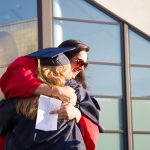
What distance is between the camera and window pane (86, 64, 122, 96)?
9.61 meters

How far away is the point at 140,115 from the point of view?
975 cm

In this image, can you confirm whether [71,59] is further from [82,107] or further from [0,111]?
[0,111]

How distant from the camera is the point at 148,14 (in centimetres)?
1008

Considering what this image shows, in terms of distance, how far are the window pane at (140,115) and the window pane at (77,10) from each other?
67.5 inches

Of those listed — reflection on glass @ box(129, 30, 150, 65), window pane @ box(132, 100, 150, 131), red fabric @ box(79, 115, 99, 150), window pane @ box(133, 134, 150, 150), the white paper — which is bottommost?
window pane @ box(133, 134, 150, 150)

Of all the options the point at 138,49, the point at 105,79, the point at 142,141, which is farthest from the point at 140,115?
the point at 138,49

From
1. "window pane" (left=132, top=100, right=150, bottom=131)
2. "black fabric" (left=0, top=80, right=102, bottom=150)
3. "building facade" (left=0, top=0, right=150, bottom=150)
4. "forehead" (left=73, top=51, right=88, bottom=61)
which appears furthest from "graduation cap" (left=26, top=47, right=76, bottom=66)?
"window pane" (left=132, top=100, right=150, bottom=131)

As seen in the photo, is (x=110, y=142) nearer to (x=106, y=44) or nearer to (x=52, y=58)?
(x=106, y=44)

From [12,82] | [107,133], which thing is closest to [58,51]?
[12,82]

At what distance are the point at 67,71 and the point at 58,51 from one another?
0.13 metres

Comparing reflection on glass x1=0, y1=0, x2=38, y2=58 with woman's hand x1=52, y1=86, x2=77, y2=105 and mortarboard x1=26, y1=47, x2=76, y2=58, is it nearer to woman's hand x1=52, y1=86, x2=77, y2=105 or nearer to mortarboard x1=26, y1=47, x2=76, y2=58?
mortarboard x1=26, y1=47, x2=76, y2=58

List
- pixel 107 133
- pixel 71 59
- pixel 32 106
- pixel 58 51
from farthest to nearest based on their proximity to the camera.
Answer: pixel 107 133 < pixel 71 59 < pixel 58 51 < pixel 32 106

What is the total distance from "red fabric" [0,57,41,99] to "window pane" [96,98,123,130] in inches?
263

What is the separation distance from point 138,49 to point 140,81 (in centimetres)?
62
